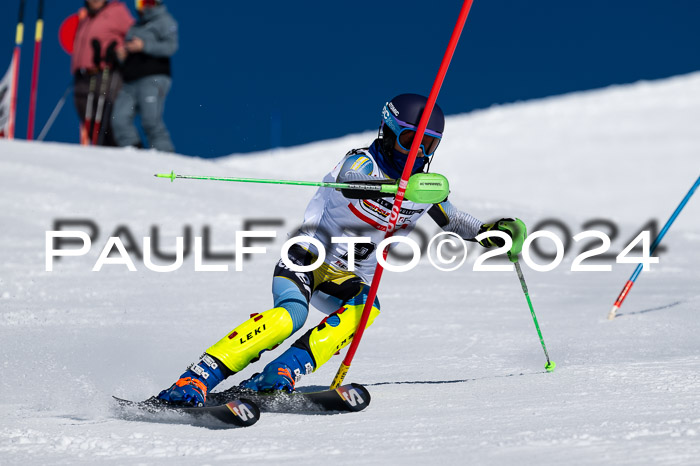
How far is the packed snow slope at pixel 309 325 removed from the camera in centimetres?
300

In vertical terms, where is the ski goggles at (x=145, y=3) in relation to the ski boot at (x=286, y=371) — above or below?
above

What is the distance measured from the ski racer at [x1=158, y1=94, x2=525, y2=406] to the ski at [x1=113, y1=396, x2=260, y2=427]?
0.05 meters

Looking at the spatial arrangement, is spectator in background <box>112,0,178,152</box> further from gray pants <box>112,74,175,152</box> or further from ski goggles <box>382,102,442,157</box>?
ski goggles <box>382,102,442,157</box>

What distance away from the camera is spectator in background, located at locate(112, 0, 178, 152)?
9680 millimetres

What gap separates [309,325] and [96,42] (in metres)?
5.08

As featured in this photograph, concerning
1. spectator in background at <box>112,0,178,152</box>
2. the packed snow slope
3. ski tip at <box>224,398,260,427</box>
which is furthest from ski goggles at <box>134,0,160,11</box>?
ski tip at <box>224,398,260,427</box>

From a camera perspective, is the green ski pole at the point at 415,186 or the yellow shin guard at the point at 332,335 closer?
the green ski pole at the point at 415,186

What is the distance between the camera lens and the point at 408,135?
384 centimetres

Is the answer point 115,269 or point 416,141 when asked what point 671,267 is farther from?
point 416,141

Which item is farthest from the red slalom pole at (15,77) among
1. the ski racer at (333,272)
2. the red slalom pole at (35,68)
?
the ski racer at (333,272)

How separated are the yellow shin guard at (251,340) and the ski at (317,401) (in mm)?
154

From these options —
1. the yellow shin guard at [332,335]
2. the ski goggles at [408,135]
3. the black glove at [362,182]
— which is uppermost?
the ski goggles at [408,135]

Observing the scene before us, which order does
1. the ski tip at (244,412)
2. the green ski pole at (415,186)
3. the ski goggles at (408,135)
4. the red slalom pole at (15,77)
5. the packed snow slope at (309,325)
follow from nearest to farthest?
the packed snow slope at (309,325)
the ski tip at (244,412)
the green ski pole at (415,186)
the ski goggles at (408,135)
the red slalom pole at (15,77)

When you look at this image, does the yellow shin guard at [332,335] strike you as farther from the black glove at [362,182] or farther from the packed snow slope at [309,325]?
the black glove at [362,182]
